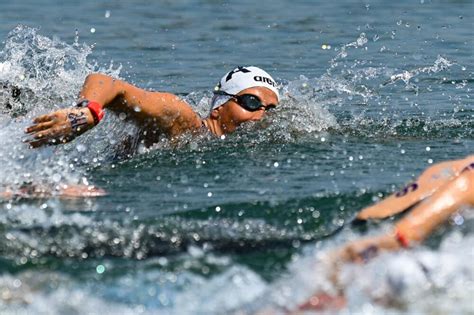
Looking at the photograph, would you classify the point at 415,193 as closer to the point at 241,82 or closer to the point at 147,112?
the point at 147,112

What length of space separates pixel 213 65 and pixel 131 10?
3.94 metres

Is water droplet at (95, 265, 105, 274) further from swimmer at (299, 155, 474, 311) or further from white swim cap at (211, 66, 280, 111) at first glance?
white swim cap at (211, 66, 280, 111)

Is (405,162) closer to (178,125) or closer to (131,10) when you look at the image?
(178,125)

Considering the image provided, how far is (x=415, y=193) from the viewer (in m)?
6.55

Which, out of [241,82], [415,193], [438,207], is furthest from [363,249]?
[241,82]

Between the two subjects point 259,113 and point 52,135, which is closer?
point 52,135

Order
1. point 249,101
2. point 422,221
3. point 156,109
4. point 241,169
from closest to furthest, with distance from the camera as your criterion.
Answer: point 422,221 < point 241,169 < point 156,109 < point 249,101

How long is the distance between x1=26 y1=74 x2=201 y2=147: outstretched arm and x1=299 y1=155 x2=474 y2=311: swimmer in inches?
72.0

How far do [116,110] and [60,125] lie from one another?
1242mm

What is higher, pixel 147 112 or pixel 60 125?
pixel 60 125

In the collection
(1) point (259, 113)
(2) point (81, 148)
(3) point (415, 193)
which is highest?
(3) point (415, 193)

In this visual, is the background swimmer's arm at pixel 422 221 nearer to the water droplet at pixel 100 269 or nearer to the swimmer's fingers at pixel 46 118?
the water droplet at pixel 100 269

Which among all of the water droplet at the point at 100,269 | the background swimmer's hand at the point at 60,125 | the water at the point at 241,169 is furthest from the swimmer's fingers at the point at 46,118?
the water droplet at the point at 100,269

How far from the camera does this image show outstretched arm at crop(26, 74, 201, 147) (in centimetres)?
730
